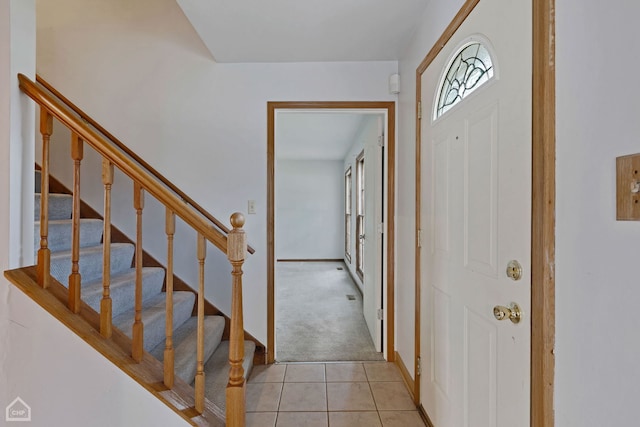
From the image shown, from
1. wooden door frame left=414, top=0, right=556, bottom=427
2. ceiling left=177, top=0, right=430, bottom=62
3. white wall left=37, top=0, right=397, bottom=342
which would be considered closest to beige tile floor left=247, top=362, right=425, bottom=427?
white wall left=37, top=0, right=397, bottom=342

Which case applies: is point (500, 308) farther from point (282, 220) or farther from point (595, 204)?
point (282, 220)

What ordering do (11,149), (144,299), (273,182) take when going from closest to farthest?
1. (11,149)
2. (144,299)
3. (273,182)

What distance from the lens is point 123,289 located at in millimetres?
1792

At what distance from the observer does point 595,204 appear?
680 mm

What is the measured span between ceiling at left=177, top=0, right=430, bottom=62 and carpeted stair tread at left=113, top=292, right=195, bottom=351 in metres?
1.83

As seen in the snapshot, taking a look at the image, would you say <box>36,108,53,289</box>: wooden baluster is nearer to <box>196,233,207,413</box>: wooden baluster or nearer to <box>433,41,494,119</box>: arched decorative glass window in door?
<box>196,233,207,413</box>: wooden baluster

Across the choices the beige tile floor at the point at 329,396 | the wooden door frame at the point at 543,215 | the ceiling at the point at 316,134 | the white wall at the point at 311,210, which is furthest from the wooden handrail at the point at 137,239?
the white wall at the point at 311,210

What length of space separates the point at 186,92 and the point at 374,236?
78.0 inches

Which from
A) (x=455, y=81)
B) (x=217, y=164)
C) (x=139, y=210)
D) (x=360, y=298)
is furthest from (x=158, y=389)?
(x=360, y=298)

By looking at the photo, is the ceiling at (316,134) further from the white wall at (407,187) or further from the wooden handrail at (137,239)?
the wooden handrail at (137,239)

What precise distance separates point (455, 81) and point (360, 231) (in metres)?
3.55

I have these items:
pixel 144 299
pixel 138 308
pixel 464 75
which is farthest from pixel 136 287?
pixel 464 75

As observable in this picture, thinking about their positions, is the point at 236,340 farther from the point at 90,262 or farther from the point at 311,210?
the point at 311,210

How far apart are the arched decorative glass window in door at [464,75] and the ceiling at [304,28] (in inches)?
23.2
